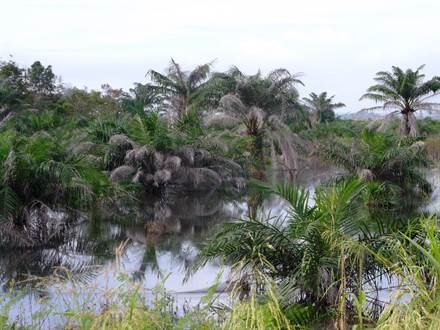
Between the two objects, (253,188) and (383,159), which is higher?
(383,159)

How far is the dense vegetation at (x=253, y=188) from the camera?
539 cm

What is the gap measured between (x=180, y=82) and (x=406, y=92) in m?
12.3

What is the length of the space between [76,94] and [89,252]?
40990mm

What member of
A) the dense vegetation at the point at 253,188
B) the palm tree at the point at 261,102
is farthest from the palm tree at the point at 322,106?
the palm tree at the point at 261,102

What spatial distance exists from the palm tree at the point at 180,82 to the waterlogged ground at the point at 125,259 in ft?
51.5

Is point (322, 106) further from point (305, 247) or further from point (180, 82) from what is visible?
point (305, 247)

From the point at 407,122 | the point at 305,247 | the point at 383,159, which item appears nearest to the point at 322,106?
the point at 407,122

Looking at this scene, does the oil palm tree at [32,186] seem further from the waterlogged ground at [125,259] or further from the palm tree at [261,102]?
the palm tree at [261,102]

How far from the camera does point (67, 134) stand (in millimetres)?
27312

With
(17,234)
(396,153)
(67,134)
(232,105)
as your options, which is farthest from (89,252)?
(232,105)

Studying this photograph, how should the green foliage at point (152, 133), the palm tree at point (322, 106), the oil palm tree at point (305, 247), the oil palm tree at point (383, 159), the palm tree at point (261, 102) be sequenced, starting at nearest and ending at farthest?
the oil palm tree at point (305, 247) < the oil palm tree at point (383, 159) < the green foliage at point (152, 133) < the palm tree at point (261, 102) < the palm tree at point (322, 106)

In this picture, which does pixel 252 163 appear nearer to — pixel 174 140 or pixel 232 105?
pixel 232 105

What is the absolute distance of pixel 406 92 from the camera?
35.6m

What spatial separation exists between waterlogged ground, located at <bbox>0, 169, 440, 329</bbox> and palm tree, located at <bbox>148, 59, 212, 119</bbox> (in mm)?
15712
